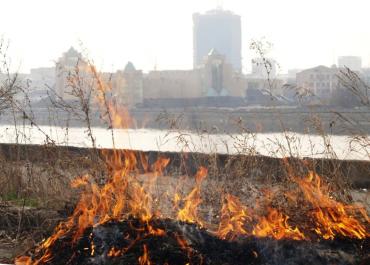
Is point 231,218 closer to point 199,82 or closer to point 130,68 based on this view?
point 130,68

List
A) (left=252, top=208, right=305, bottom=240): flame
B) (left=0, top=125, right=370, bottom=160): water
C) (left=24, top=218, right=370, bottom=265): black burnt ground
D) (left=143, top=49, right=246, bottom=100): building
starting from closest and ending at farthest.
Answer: (left=24, top=218, right=370, bottom=265): black burnt ground
(left=252, top=208, right=305, bottom=240): flame
(left=0, top=125, right=370, bottom=160): water
(left=143, top=49, right=246, bottom=100): building

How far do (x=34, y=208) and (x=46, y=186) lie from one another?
0.80m

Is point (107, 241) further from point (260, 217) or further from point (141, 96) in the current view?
point (141, 96)

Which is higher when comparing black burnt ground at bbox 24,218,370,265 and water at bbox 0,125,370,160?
water at bbox 0,125,370,160

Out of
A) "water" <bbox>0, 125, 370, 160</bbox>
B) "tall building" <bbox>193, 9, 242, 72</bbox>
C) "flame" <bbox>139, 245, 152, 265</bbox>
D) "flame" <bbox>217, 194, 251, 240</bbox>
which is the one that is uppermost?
"tall building" <bbox>193, 9, 242, 72</bbox>

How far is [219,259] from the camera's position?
351cm

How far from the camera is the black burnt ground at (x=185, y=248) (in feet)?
11.1

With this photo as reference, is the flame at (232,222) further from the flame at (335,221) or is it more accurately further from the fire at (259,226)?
the flame at (335,221)

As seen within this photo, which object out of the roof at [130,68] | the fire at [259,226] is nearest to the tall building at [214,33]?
the roof at [130,68]

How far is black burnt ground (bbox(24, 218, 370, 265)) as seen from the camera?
3.38m

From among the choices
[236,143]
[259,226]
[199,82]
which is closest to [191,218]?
[259,226]

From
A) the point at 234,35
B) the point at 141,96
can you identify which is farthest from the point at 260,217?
the point at 234,35

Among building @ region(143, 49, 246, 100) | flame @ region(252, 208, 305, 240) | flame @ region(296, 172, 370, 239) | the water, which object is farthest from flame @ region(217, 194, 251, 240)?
building @ region(143, 49, 246, 100)

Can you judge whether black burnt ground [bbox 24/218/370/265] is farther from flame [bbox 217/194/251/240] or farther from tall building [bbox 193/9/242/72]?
tall building [bbox 193/9/242/72]
